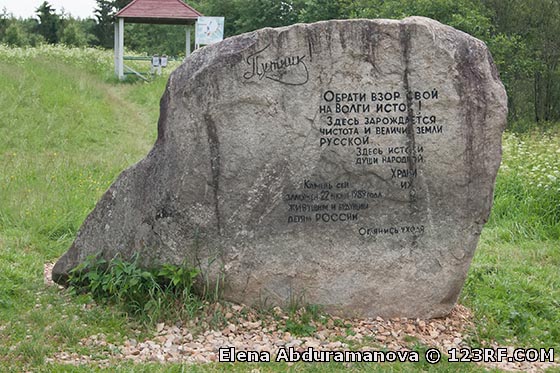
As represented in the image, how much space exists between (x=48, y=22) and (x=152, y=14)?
24567 millimetres

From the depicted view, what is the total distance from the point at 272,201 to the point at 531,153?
20.4ft

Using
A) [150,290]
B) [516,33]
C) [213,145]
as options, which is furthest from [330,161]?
Answer: [516,33]

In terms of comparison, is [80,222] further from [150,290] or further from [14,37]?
[14,37]

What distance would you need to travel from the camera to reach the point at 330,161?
17.4 ft

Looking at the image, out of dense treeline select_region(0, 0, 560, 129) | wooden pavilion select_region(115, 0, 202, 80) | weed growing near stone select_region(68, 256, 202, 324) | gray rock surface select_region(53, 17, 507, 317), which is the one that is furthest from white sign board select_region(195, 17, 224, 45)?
weed growing near stone select_region(68, 256, 202, 324)

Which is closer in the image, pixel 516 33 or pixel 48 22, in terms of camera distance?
pixel 516 33

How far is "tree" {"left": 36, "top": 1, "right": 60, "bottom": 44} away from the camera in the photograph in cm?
4228

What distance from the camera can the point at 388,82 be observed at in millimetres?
5293

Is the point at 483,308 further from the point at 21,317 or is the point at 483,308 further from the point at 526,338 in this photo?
the point at 21,317

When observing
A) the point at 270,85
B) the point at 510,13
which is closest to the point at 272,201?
the point at 270,85

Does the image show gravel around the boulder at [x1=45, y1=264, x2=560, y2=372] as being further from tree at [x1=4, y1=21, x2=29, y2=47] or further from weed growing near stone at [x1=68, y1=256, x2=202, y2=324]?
tree at [x1=4, y1=21, x2=29, y2=47]

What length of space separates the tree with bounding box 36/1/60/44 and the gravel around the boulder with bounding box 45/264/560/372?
133ft

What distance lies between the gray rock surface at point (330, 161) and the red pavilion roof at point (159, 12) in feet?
54.3

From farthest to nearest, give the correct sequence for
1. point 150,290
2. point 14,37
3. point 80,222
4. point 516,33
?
point 14,37
point 516,33
point 80,222
point 150,290
